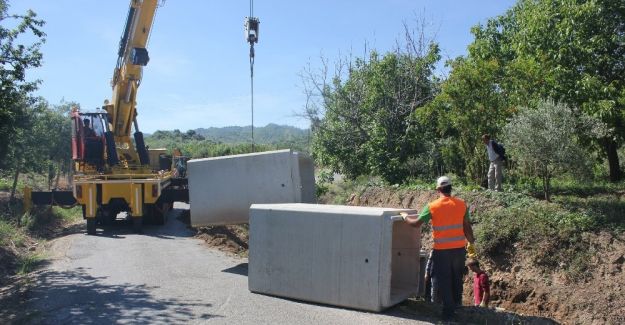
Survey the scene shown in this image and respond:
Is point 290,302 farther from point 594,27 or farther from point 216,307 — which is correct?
point 594,27

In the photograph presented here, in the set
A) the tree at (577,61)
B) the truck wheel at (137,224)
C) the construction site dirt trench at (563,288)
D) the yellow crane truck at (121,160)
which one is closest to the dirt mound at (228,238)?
the truck wheel at (137,224)

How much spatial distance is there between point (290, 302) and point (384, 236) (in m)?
1.64

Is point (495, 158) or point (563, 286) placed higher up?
point (495, 158)

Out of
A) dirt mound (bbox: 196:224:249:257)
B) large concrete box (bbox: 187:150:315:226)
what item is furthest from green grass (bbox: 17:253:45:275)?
dirt mound (bbox: 196:224:249:257)

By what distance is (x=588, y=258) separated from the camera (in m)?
8.71

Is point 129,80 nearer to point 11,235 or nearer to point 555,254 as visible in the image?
point 11,235

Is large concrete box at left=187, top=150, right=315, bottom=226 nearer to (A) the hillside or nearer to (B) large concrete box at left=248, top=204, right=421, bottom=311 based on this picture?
(B) large concrete box at left=248, top=204, right=421, bottom=311

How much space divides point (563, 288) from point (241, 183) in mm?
5548

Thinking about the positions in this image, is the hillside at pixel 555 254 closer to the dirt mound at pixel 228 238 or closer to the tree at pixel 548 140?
the tree at pixel 548 140

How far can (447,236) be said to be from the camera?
258 inches

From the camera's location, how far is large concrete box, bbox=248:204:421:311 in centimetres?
673

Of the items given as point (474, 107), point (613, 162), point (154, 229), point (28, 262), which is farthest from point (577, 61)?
point (28, 262)

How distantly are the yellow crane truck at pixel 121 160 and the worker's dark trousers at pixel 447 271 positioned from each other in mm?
10109

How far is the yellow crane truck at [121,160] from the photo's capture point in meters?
14.9
